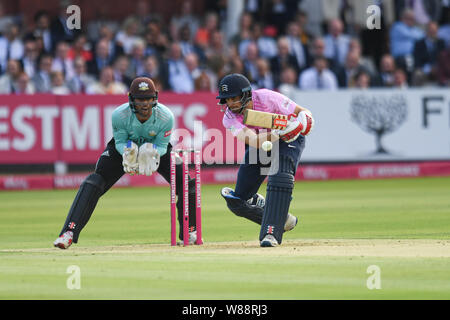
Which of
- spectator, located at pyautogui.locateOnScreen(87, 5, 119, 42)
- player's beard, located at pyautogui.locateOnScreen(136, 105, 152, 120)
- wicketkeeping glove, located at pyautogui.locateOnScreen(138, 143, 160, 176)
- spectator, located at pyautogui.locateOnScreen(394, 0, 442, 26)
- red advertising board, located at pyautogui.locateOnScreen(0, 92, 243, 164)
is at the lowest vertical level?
red advertising board, located at pyautogui.locateOnScreen(0, 92, 243, 164)

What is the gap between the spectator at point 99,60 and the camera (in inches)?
824

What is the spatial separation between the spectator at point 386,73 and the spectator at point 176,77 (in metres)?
4.09

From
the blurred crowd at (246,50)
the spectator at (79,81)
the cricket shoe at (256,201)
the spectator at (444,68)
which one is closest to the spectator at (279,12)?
the blurred crowd at (246,50)

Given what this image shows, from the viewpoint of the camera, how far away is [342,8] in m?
24.7

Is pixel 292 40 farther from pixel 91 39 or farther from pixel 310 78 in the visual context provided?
pixel 91 39

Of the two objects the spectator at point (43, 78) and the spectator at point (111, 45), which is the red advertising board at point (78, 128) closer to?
the spectator at point (43, 78)

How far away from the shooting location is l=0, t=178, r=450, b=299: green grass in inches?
322

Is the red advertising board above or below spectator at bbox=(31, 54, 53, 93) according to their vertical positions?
below

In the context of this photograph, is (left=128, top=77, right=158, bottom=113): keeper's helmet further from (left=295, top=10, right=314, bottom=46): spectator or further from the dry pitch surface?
(left=295, top=10, right=314, bottom=46): spectator

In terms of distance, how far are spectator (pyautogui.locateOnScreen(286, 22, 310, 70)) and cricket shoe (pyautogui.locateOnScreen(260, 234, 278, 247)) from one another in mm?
11692

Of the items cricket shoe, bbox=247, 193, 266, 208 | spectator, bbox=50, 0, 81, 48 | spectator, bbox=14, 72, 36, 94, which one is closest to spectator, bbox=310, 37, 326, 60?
spectator, bbox=50, 0, 81, 48

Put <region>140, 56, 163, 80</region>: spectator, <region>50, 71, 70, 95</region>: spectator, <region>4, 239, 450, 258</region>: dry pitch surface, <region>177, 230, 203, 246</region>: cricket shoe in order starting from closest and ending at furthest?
1. <region>4, 239, 450, 258</region>: dry pitch surface
2. <region>177, 230, 203, 246</region>: cricket shoe
3. <region>50, 71, 70, 95</region>: spectator
4. <region>140, 56, 163, 80</region>: spectator

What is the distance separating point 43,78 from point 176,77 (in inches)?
107

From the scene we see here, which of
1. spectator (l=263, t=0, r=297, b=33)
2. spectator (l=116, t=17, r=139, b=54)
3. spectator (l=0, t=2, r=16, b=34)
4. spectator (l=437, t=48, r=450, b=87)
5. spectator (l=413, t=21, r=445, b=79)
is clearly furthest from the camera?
spectator (l=263, t=0, r=297, b=33)
